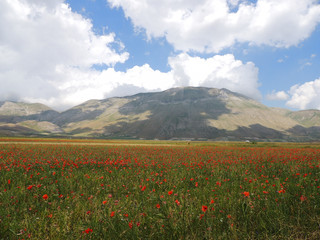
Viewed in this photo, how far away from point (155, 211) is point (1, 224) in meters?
3.64

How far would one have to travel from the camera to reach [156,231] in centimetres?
394

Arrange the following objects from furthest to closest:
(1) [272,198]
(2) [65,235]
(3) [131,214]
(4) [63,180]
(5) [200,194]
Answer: (4) [63,180]
(5) [200,194]
(1) [272,198]
(3) [131,214]
(2) [65,235]

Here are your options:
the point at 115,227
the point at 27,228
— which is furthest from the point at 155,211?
the point at 27,228

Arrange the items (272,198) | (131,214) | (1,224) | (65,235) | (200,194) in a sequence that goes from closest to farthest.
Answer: (65,235) < (1,224) < (131,214) < (272,198) < (200,194)

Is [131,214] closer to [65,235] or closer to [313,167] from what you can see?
[65,235]

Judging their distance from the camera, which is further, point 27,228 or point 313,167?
point 313,167

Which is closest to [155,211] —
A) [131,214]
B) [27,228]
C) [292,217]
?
[131,214]

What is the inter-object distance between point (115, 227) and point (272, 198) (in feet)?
15.4

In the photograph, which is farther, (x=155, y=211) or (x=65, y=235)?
(x=155, y=211)

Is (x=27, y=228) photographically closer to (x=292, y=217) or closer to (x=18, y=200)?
(x=18, y=200)

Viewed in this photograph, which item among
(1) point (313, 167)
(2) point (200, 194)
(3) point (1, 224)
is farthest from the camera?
(1) point (313, 167)

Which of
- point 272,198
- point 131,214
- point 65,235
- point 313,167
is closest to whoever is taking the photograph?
point 65,235

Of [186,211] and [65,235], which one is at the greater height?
[186,211]

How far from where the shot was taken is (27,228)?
4082 mm
